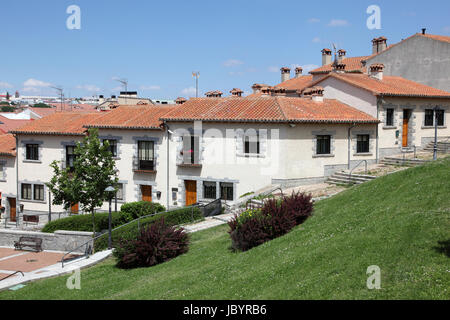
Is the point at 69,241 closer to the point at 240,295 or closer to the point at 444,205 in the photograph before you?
the point at 240,295

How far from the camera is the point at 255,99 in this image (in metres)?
30.2

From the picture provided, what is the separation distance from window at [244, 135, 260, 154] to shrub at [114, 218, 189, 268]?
1168cm

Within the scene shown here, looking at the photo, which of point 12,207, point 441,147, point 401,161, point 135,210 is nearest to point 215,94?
point 135,210

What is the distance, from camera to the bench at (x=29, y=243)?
75.4 ft

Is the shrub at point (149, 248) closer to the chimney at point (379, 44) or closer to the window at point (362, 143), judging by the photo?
the window at point (362, 143)

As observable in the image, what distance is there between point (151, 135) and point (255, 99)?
7537 millimetres

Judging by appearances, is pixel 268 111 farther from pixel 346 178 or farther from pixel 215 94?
pixel 215 94

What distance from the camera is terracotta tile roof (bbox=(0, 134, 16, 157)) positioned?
3617 centimetres

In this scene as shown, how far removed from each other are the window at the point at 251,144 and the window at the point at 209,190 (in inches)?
131

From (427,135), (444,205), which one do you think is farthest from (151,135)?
(444,205)

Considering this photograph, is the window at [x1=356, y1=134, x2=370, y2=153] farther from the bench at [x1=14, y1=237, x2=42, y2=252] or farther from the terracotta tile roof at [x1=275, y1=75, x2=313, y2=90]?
the bench at [x1=14, y1=237, x2=42, y2=252]

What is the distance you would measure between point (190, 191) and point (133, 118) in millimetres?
7137

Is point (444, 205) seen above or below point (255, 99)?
below

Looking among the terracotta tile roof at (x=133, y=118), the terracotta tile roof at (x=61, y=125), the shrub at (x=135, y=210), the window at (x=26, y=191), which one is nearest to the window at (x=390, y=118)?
the terracotta tile roof at (x=133, y=118)
